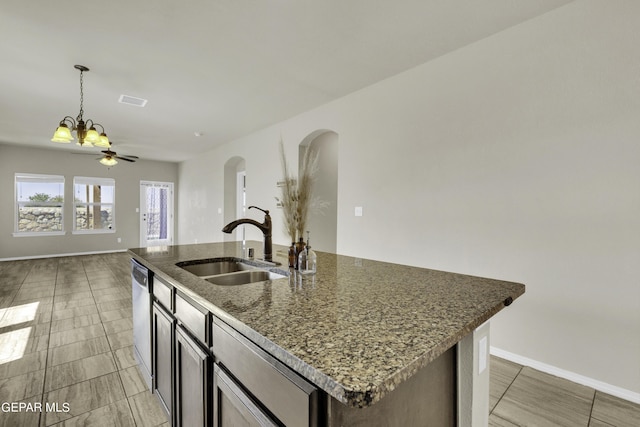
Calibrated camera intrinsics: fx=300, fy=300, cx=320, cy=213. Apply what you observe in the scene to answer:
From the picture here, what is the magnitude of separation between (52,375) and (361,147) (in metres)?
3.43

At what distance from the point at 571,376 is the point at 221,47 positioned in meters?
3.80

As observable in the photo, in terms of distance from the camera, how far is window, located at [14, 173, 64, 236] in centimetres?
Result: 687

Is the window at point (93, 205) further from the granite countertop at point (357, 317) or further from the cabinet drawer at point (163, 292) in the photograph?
the granite countertop at point (357, 317)

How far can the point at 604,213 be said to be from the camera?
2.00 metres

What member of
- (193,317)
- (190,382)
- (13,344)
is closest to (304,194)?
(193,317)

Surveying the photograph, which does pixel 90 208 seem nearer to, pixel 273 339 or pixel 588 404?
pixel 273 339

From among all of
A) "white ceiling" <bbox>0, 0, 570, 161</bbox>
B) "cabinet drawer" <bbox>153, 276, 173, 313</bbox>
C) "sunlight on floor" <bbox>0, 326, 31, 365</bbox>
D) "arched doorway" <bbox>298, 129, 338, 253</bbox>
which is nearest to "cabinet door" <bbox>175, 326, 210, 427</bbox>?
"cabinet drawer" <bbox>153, 276, 173, 313</bbox>

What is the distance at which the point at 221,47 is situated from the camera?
269 cm

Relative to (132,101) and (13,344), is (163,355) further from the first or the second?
(132,101)

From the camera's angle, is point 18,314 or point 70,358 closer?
point 70,358

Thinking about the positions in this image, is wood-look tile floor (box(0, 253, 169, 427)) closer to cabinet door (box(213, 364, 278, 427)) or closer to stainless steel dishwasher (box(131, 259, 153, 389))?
stainless steel dishwasher (box(131, 259, 153, 389))

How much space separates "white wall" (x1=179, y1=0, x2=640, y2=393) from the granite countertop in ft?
4.33

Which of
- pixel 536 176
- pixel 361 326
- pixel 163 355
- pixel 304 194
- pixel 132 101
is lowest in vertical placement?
pixel 163 355

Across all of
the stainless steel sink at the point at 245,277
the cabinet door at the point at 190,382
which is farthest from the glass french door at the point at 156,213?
the cabinet door at the point at 190,382
